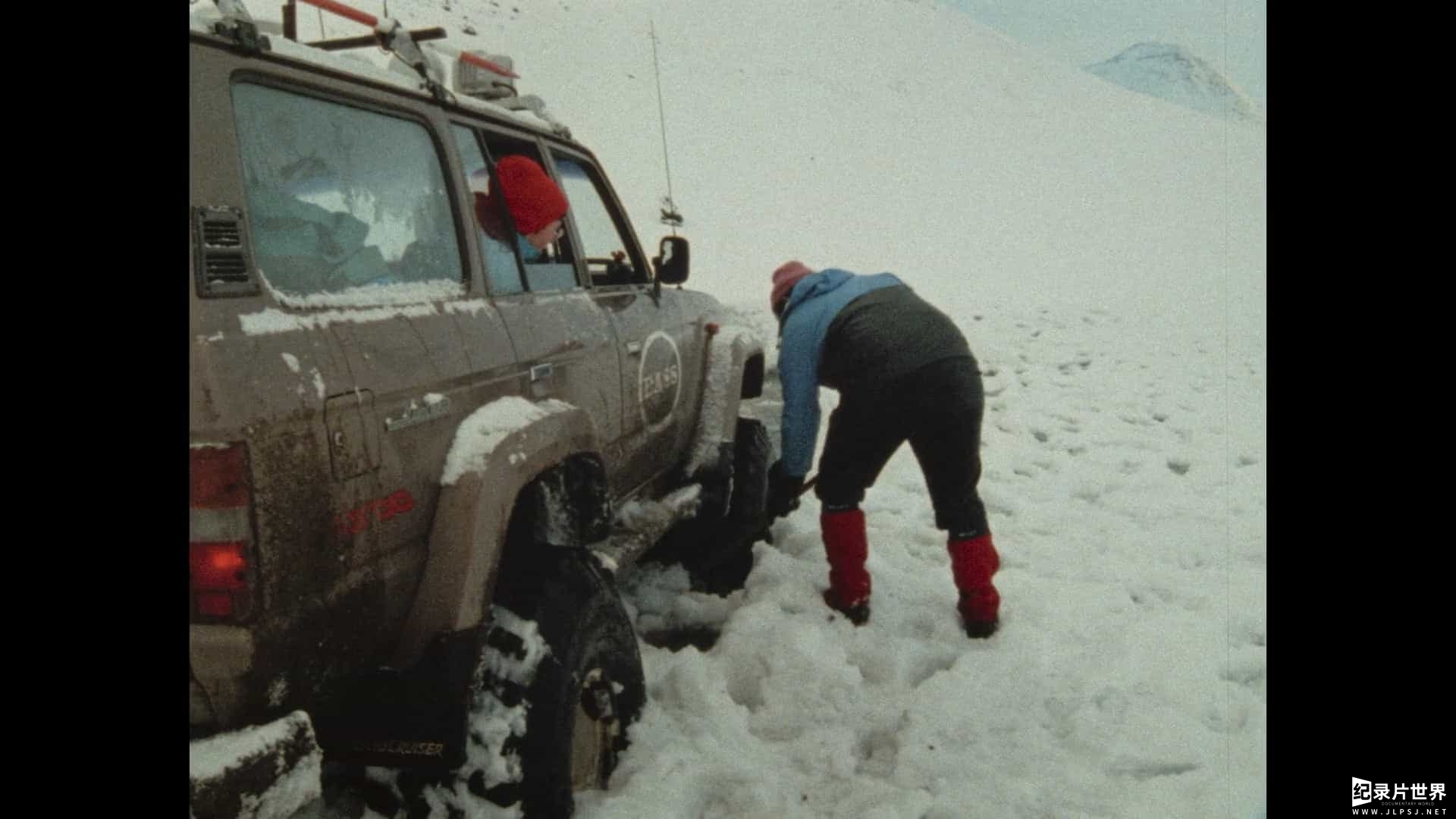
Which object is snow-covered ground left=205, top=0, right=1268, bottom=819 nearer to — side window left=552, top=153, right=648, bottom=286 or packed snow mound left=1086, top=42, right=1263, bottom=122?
side window left=552, top=153, right=648, bottom=286

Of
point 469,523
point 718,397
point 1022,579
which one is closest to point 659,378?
point 718,397

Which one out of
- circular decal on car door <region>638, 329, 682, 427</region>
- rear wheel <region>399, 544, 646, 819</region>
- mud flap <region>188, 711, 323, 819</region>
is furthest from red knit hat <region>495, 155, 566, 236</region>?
mud flap <region>188, 711, 323, 819</region>

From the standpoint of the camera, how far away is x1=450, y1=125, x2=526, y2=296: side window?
2.63m

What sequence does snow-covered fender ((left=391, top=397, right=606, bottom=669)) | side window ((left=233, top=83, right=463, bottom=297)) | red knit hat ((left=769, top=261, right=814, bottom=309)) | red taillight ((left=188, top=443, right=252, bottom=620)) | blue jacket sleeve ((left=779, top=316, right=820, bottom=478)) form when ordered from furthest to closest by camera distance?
1. red knit hat ((left=769, top=261, right=814, bottom=309))
2. blue jacket sleeve ((left=779, top=316, right=820, bottom=478))
3. snow-covered fender ((left=391, top=397, right=606, bottom=669))
4. side window ((left=233, top=83, right=463, bottom=297))
5. red taillight ((left=188, top=443, right=252, bottom=620))

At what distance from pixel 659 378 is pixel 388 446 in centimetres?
167

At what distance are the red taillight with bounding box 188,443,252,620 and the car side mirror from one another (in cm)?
224

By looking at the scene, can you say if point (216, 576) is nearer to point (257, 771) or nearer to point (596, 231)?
point (257, 771)

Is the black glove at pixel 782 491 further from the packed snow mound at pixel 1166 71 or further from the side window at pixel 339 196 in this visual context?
the packed snow mound at pixel 1166 71

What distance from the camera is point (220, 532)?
158 centimetres

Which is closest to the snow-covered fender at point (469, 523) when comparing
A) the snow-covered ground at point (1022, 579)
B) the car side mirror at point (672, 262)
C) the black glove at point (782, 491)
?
the snow-covered ground at point (1022, 579)

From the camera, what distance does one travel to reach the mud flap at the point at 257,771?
1571 millimetres

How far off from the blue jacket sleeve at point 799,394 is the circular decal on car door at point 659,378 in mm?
419
